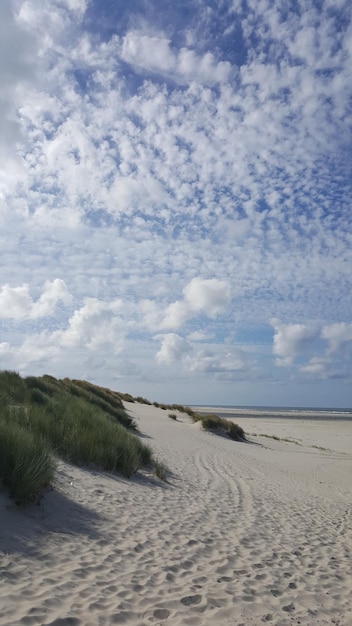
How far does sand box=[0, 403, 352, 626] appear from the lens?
4.57 m

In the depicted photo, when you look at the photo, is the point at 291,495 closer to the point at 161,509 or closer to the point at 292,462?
the point at 161,509

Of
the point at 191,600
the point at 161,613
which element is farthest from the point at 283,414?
the point at 161,613

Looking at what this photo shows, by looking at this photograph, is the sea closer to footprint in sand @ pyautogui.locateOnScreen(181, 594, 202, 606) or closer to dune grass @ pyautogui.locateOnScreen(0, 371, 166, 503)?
dune grass @ pyautogui.locateOnScreen(0, 371, 166, 503)

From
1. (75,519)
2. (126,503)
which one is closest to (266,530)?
(126,503)

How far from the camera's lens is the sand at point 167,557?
457cm

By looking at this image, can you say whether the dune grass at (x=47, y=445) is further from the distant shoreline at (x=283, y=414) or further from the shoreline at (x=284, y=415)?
the distant shoreline at (x=283, y=414)

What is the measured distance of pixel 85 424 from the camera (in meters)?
12.5

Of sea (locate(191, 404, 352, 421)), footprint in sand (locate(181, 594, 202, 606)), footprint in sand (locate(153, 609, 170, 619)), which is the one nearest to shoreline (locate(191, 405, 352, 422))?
sea (locate(191, 404, 352, 421))

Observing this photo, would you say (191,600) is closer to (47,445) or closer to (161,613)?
(161,613)

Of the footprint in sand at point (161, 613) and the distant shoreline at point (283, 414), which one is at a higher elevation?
the footprint in sand at point (161, 613)

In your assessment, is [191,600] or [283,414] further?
[283,414]

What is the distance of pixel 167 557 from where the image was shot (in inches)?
237

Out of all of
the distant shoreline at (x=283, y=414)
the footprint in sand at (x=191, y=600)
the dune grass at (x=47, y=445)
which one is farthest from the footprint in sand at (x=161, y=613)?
the distant shoreline at (x=283, y=414)

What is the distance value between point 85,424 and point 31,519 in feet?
21.3
